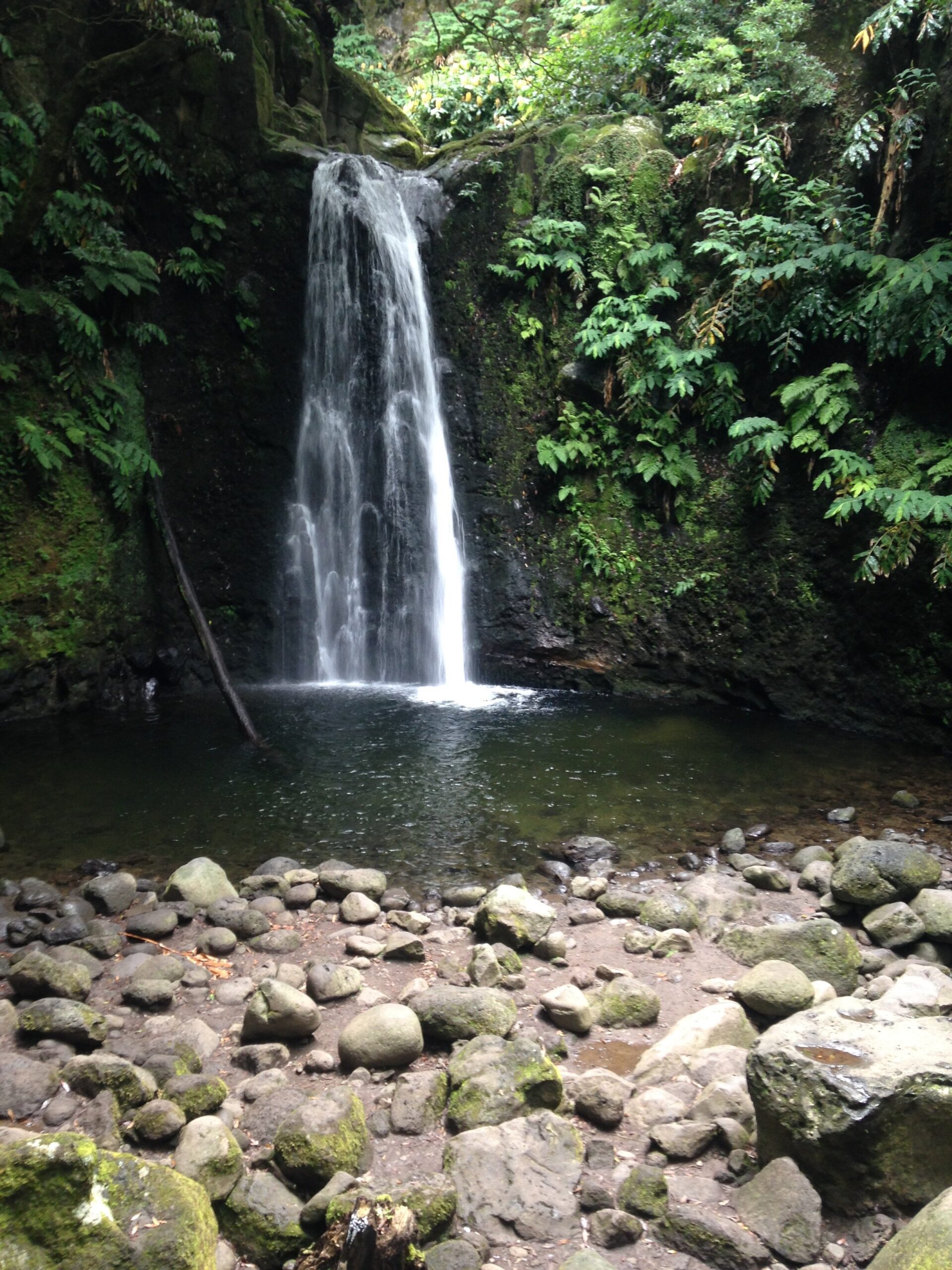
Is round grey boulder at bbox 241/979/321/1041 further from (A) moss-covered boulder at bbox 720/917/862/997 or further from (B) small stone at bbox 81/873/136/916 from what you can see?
(A) moss-covered boulder at bbox 720/917/862/997

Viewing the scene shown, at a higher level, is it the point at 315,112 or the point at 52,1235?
the point at 315,112

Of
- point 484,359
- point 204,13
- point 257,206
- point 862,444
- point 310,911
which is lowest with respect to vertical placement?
point 310,911

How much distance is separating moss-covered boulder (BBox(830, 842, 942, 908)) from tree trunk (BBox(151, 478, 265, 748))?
4.77 m

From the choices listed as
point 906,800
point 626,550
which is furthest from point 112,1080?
point 626,550

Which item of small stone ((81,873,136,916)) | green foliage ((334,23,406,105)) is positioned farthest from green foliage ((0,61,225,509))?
green foliage ((334,23,406,105))

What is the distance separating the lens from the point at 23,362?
834 cm

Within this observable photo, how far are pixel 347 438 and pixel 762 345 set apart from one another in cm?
512

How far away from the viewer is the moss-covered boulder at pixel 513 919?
3.81m

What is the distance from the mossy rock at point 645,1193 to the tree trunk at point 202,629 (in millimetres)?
5437

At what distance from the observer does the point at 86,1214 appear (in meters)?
1.73

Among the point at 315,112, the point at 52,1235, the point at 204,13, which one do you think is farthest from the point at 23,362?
the point at 52,1235

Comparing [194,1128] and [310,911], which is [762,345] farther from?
[194,1128]

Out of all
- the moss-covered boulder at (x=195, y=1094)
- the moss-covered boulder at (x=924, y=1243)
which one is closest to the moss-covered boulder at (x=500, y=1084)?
the moss-covered boulder at (x=195, y=1094)

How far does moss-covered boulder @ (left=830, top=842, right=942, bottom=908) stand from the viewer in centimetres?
415
